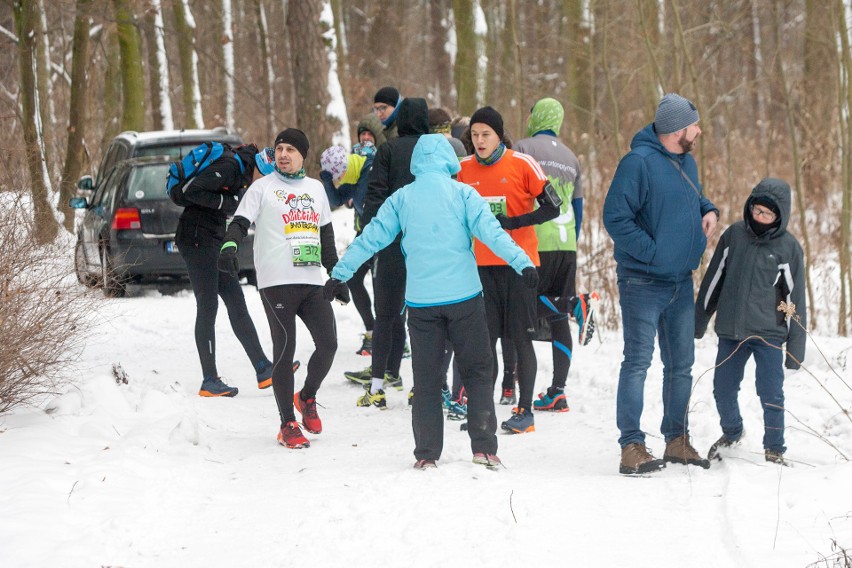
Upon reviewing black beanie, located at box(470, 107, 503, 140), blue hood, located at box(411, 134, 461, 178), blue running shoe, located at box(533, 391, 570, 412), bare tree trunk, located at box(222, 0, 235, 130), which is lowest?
blue running shoe, located at box(533, 391, 570, 412)

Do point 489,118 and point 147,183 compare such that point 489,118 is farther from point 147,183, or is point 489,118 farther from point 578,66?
point 578,66

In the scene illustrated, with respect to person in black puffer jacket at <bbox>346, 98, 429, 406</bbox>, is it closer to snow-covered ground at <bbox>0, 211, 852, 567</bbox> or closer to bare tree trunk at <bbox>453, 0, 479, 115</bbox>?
snow-covered ground at <bbox>0, 211, 852, 567</bbox>

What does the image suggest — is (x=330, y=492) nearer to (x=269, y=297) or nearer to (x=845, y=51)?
(x=269, y=297)

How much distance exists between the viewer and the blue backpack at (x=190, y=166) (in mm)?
7293

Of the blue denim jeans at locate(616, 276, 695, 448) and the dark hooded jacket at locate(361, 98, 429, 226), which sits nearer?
the blue denim jeans at locate(616, 276, 695, 448)

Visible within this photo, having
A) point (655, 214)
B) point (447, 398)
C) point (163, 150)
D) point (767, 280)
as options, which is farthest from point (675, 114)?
point (163, 150)

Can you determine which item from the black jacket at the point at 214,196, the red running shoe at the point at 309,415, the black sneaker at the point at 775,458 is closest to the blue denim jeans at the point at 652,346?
the black sneaker at the point at 775,458

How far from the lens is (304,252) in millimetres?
6281

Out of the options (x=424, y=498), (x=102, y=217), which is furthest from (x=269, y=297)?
(x=102, y=217)

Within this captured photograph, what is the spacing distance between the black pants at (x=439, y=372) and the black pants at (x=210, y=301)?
2.49 meters

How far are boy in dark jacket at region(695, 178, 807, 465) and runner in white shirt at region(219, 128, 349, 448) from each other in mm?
2368

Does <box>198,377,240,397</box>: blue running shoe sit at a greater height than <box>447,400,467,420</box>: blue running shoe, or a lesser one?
greater

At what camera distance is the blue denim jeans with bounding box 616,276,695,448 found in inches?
215

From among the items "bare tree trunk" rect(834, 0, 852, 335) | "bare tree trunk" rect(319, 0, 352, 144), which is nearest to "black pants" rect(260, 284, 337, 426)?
"bare tree trunk" rect(834, 0, 852, 335)
